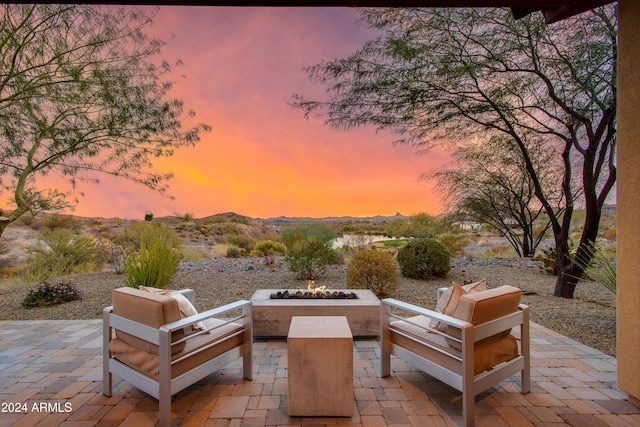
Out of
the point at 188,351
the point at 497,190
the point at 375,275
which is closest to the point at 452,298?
the point at 188,351

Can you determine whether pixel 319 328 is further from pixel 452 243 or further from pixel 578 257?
pixel 452 243

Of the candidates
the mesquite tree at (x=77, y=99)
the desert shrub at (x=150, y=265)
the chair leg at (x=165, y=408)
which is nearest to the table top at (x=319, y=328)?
the chair leg at (x=165, y=408)

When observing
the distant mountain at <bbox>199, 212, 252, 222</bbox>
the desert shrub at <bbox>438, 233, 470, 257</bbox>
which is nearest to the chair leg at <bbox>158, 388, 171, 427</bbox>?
the desert shrub at <bbox>438, 233, 470, 257</bbox>

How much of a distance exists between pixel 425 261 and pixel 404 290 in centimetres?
108

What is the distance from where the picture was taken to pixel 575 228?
10414 millimetres

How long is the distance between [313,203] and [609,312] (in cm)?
679

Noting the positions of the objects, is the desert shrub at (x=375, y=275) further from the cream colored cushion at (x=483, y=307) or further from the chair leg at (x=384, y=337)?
the cream colored cushion at (x=483, y=307)

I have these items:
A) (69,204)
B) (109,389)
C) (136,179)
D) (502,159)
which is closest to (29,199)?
(69,204)

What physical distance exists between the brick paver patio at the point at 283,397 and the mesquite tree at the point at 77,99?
3.69 meters

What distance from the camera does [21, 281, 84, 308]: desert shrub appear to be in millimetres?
4805

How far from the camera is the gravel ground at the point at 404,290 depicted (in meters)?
3.94

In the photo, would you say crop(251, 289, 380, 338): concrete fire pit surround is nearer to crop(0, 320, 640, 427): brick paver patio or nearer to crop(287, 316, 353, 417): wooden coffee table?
crop(0, 320, 640, 427): brick paver patio

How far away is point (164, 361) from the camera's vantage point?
1828 mm

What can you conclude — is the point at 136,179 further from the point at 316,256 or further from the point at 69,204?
the point at 316,256
